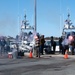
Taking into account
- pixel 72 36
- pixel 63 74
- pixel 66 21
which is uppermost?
pixel 66 21

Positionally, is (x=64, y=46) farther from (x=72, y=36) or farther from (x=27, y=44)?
(x=27, y=44)

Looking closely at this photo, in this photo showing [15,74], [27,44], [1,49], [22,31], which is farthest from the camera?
[27,44]

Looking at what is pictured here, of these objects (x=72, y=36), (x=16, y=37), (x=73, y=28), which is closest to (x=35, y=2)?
(x=72, y=36)

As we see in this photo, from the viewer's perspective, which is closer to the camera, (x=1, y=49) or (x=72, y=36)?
(x=72, y=36)

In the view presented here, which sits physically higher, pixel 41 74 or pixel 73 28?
pixel 73 28

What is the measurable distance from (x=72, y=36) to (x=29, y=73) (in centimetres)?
1818

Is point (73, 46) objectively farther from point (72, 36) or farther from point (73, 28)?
point (73, 28)

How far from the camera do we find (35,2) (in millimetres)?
31422

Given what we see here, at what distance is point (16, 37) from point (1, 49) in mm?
10916

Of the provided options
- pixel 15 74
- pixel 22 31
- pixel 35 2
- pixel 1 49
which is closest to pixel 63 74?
pixel 15 74

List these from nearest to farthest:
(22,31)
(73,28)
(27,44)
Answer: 1. (73,28)
2. (22,31)
3. (27,44)

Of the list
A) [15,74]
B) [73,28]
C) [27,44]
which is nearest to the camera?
[15,74]

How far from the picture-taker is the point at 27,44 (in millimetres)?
47375

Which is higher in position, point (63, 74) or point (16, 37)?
point (16, 37)
